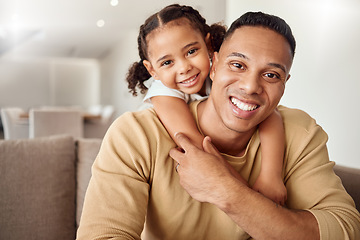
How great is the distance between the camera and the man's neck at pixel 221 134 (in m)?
1.15

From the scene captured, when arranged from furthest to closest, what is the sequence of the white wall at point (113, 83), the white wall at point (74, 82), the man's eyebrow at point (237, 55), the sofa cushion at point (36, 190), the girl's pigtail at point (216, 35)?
1. the white wall at point (74, 82)
2. the white wall at point (113, 83)
3. the sofa cushion at point (36, 190)
4. the girl's pigtail at point (216, 35)
5. the man's eyebrow at point (237, 55)

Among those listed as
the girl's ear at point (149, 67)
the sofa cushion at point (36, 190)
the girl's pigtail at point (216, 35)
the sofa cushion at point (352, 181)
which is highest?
the girl's pigtail at point (216, 35)

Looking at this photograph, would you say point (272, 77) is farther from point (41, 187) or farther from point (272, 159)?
point (41, 187)

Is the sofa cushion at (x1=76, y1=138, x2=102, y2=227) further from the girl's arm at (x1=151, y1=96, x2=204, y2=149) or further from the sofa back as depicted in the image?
the girl's arm at (x1=151, y1=96, x2=204, y2=149)

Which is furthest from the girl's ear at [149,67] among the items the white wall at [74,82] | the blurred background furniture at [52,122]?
the white wall at [74,82]

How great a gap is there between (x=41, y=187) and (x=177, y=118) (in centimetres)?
92

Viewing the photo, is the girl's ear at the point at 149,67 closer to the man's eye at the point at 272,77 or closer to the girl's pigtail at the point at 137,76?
the girl's pigtail at the point at 137,76

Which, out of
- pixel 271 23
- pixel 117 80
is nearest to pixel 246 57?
pixel 271 23

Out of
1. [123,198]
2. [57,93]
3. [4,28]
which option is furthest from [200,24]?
[57,93]

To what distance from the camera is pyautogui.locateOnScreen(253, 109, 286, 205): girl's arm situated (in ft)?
3.40

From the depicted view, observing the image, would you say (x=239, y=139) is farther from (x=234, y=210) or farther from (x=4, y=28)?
(x=4, y=28)

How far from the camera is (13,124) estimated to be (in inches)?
186

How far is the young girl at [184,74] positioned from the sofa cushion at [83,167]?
0.62 m

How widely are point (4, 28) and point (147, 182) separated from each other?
9.26 m
